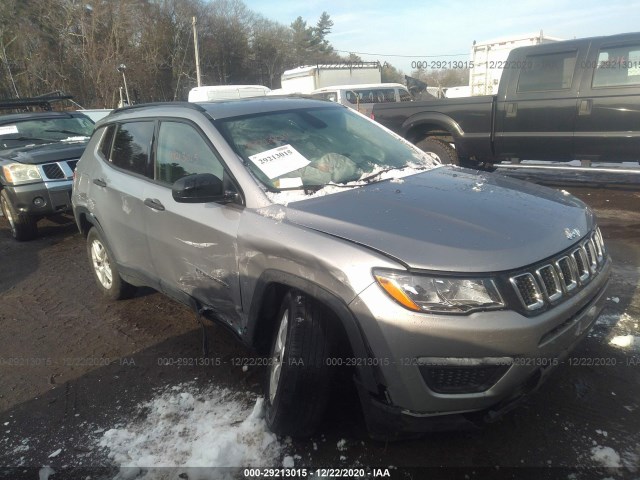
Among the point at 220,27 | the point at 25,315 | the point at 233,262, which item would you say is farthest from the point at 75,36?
the point at 233,262

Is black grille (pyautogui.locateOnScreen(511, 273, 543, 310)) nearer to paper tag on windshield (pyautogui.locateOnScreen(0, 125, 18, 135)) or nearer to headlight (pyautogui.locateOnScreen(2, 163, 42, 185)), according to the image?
headlight (pyautogui.locateOnScreen(2, 163, 42, 185))

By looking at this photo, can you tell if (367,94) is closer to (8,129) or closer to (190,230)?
(8,129)

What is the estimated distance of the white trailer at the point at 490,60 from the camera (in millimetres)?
13125

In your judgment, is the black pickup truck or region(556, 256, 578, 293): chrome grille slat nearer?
region(556, 256, 578, 293): chrome grille slat

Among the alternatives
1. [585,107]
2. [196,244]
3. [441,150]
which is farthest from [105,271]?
[585,107]

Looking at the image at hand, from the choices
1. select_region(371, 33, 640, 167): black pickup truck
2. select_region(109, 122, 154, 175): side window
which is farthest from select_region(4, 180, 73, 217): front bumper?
select_region(371, 33, 640, 167): black pickup truck

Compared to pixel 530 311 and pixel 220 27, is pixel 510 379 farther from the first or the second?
pixel 220 27

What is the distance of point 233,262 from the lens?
8.95 ft

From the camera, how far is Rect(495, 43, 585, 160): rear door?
662cm

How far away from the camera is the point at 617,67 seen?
630 cm

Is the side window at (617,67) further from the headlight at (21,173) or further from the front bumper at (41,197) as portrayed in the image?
the headlight at (21,173)

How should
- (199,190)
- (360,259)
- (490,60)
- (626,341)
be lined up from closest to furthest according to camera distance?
1. (360,259)
2. (199,190)
3. (626,341)
4. (490,60)

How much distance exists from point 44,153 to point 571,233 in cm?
698

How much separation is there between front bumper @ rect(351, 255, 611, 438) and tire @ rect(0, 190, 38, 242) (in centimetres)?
645
